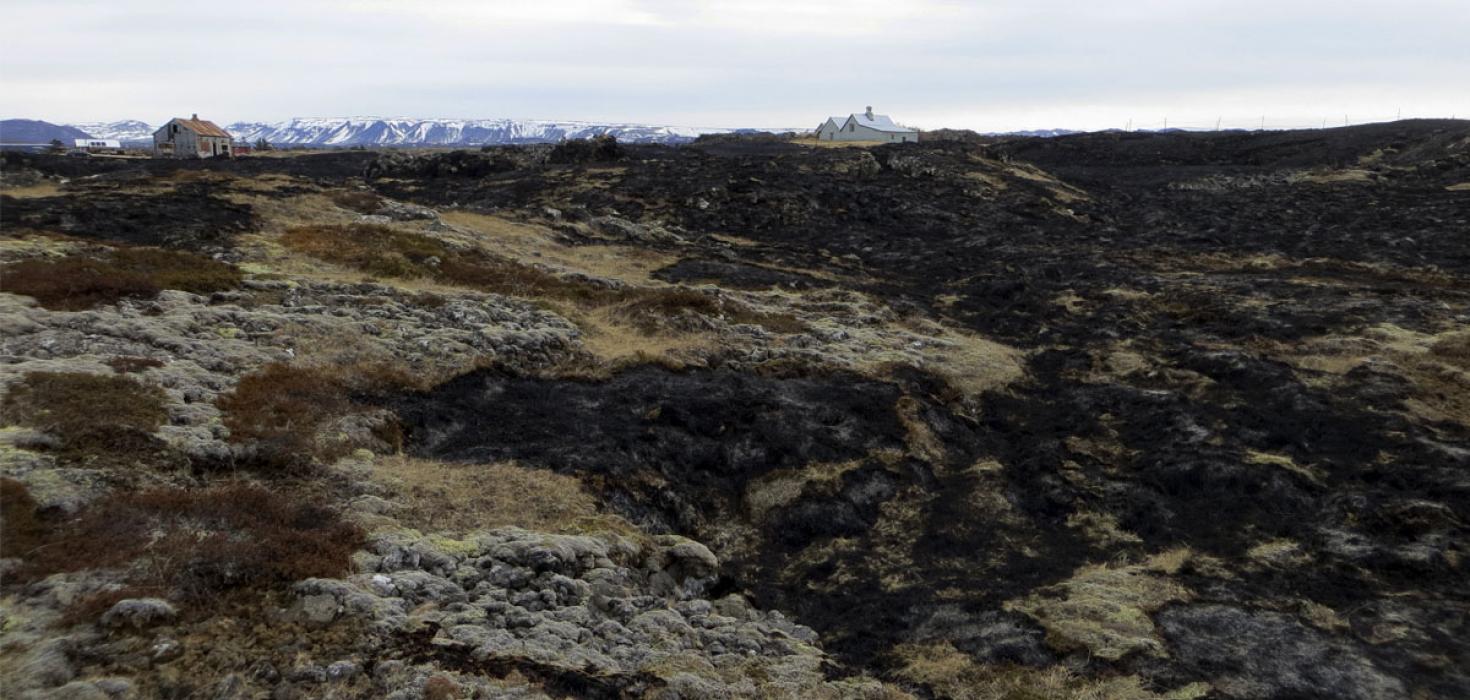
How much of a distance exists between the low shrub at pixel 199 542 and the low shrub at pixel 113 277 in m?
10.6

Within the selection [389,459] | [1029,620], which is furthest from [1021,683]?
[389,459]

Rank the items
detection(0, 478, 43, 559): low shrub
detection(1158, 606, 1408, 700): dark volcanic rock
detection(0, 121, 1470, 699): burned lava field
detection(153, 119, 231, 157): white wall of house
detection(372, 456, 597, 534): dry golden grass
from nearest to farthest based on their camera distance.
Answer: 1. detection(0, 478, 43, 559): low shrub
2. detection(0, 121, 1470, 699): burned lava field
3. detection(1158, 606, 1408, 700): dark volcanic rock
4. detection(372, 456, 597, 534): dry golden grass
5. detection(153, 119, 231, 157): white wall of house

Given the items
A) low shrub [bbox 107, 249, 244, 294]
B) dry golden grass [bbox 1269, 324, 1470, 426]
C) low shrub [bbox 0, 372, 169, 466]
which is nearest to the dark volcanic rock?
dry golden grass [bbox 1269, 324, 1470, 426]

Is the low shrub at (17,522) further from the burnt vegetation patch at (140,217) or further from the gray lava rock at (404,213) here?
the gray lava rock at (404,213)

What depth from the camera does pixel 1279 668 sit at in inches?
476

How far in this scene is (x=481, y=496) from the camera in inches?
596

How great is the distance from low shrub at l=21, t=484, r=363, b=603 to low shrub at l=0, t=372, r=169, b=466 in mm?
1472

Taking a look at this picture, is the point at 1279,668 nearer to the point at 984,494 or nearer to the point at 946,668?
the point at 946,668

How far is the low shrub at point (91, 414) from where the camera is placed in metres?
12.6

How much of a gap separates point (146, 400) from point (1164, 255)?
49691mm

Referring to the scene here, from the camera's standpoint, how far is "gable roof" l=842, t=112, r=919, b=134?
4633 inches

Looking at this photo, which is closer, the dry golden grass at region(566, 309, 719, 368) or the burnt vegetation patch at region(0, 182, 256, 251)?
the dry golden grass at region(566, 309, 719, 368)

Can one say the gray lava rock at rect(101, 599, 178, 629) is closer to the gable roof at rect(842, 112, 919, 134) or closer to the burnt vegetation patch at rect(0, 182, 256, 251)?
the burnt vegetation patch at rect(0, 182, 256, 251)

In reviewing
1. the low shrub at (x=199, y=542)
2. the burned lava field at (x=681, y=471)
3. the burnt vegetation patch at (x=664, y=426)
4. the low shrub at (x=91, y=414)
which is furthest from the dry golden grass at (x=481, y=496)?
the low shrub at (x=91, y=414)
